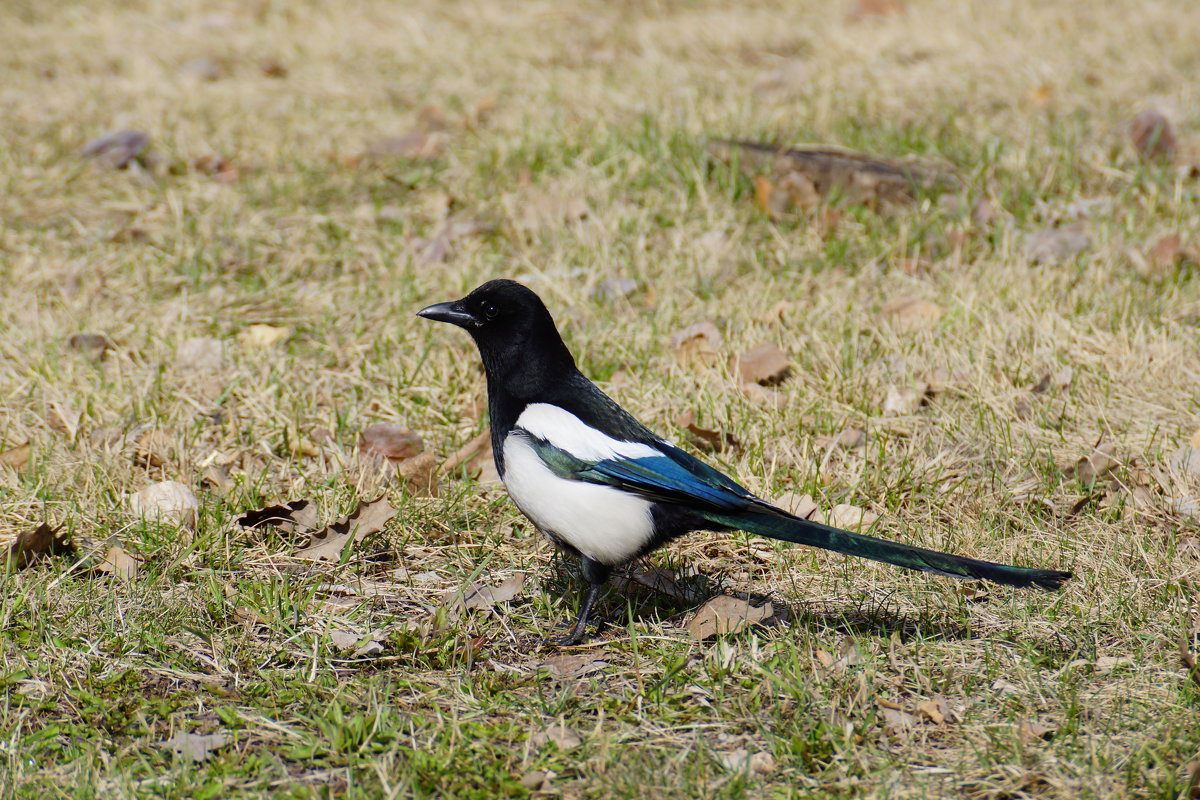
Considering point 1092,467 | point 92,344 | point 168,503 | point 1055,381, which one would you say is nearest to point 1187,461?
point 1092,467

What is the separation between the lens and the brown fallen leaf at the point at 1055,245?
16.7 feet

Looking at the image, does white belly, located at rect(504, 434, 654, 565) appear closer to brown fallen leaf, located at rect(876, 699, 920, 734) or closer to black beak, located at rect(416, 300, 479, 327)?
black beak, located at rect(416, 300, 479, 327)

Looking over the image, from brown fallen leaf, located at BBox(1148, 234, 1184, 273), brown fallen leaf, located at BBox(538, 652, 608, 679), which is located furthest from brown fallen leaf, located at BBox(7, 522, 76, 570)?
brown fallen leaf, located at BBox(1148, 234, 1184, 273)

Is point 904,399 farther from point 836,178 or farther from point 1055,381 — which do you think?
point 836,178

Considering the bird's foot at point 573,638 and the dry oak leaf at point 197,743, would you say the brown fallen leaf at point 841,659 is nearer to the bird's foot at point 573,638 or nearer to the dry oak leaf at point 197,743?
the bird's foot at point 573,638

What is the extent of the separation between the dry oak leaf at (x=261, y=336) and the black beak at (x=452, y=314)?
1403 millimetres

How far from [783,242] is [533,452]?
98.3 inches

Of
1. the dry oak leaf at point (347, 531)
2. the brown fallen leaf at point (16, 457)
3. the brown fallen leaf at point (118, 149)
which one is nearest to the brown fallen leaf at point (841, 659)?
the dry oak leaf at point (347, 531)

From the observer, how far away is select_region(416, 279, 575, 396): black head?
11.1 feet

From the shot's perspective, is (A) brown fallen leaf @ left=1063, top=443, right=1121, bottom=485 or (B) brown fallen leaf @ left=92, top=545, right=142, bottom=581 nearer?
(B) brown fallen leaf @ left=92, top=545, right=142, bottom=581

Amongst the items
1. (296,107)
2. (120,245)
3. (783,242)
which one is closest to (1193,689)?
(783,242)

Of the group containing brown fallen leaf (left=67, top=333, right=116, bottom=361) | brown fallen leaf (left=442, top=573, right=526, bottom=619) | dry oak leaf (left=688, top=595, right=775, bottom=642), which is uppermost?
brown fallen leaf (left=67, top=333, right=116, bottom=361)

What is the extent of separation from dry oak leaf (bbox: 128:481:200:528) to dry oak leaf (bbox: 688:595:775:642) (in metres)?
1.49

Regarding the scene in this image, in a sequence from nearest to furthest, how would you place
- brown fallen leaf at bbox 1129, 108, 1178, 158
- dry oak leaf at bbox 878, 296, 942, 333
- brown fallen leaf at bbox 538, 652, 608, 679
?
1. brown fallen leaf at bbox 538, 652, 608, 679
2. dry oak leaf at bbox 878, 296, 942, 333
3. brown fallen leaf at bbox 1129, 108, 1178, 158
